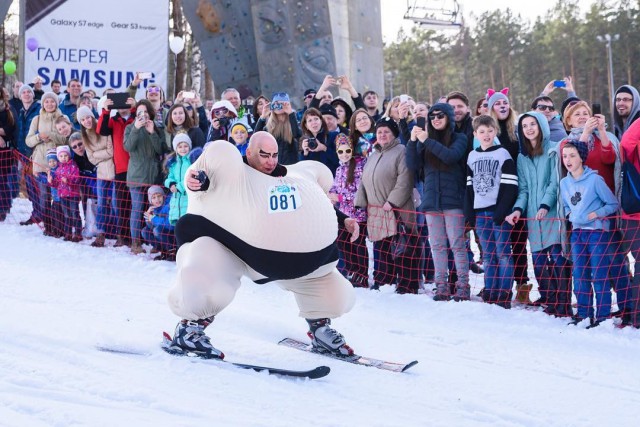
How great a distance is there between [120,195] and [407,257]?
3776 millimetres

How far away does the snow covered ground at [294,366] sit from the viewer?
3988mm

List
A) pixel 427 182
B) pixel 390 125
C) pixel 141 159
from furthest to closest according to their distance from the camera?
pixel 141 159
pixel 390 125
pixel 427 182

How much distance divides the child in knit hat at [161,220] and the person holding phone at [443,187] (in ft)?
10.0

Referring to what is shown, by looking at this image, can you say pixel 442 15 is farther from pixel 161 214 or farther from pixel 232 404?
pixel 232 404

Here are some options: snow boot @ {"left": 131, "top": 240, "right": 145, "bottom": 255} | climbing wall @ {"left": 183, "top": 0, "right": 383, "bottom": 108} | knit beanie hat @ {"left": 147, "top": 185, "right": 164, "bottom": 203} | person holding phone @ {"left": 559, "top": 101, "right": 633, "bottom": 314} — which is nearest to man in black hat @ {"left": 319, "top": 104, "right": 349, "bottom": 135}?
knit beanie hat @ {"left": 147, "top": 185, "right": 164, "bottom": 203}

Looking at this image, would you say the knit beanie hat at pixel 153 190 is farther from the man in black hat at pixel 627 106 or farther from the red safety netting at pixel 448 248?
the man in black hat at pixel 627 106

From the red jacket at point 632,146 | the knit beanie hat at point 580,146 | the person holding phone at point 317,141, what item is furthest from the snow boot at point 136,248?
the red jacket at point 632,146

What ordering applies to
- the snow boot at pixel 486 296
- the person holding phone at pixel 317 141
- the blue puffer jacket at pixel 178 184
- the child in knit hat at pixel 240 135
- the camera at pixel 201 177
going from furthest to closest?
1. the blue puffer jacket at pixel 178 184
2. the child in knit hat at pixel 240 135
3. the person holding phone at pixel 317 141
4. the snow boot at pixel 486 296
5. the camera at pixel 201 177

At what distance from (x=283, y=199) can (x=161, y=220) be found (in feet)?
14.7

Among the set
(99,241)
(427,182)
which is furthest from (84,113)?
(427,182)

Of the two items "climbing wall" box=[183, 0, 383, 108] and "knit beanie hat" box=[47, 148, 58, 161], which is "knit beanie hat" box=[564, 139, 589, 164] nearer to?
"knit beanie hat" box=[47, 148, 58, 161]

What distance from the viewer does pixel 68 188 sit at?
973 centimetres

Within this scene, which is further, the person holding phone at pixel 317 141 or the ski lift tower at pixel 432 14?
the ski lift tower at pixel 432 14

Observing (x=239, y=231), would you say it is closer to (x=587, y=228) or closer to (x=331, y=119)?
(x=587, y=228)
